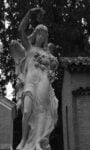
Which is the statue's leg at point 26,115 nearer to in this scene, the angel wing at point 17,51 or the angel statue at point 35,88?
the angel statue at point 35,88

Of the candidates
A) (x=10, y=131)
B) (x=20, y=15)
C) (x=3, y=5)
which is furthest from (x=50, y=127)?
(x=3, y=5)

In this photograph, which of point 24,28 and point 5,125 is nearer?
point 24,28

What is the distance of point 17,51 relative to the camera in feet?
19.8

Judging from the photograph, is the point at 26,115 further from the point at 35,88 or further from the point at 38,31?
the point at 38,31

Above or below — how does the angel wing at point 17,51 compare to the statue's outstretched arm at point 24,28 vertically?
below

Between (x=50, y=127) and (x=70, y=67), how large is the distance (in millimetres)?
7157

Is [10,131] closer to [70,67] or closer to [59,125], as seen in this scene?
[70,67]

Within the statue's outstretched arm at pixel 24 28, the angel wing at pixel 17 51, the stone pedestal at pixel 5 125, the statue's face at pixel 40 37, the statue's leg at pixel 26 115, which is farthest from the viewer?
the stone pedestal at pixel 5 125

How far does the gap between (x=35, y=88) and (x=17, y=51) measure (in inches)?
33.7

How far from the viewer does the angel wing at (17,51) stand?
5949 mm

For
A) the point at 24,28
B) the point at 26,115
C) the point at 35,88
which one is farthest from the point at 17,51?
the point at 26,115

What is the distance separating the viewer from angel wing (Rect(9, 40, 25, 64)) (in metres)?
5.95

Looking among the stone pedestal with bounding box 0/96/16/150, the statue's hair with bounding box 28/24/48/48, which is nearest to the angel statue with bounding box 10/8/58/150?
the statue's hair with bounding box 28/24/48/48

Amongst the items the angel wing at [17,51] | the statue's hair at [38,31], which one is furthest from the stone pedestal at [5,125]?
the statue's hair at [38,31]
